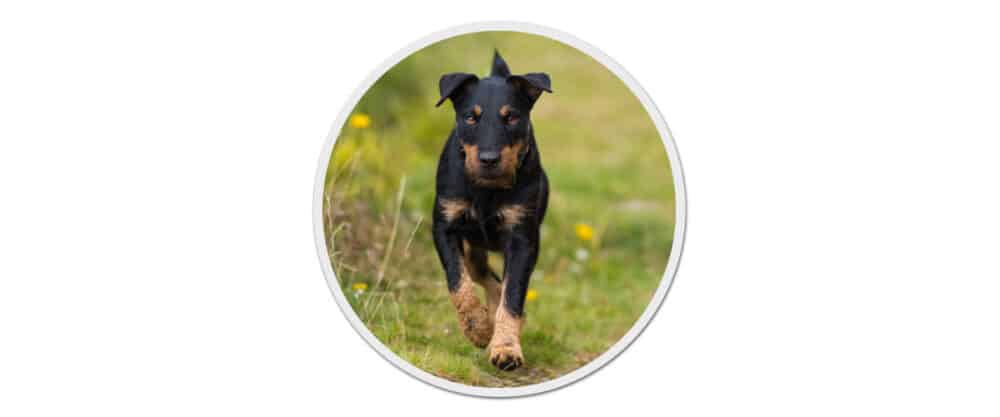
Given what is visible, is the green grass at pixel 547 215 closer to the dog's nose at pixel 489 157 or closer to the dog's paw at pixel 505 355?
the dog's paw at pixel 505 355

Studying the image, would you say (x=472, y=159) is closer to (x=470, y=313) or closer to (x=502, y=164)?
(x=502, y=164)

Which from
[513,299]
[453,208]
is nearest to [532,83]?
[453,208]

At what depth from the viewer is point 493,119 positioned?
4.42m

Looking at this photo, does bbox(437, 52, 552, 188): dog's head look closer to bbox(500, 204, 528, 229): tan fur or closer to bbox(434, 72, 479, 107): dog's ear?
bbox(434, 72, 479, 107): dog's ear

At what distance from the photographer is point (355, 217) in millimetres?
5988

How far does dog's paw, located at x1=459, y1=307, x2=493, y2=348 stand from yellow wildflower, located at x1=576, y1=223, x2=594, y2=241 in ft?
7.13

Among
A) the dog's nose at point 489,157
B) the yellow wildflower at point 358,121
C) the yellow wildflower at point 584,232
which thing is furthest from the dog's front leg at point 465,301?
the yellow wildflower at point 584,232

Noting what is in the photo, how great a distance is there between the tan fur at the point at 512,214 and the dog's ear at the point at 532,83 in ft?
1.67

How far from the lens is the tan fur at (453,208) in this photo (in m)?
4.74

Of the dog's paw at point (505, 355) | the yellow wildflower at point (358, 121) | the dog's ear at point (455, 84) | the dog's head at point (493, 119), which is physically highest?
the yellow wildflower at point (358, 121)

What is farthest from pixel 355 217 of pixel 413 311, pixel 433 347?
pixel 433 347

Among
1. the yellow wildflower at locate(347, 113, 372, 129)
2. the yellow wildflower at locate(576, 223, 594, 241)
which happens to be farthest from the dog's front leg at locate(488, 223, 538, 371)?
the yellow wildflower at locate(576, 223, 594, 241)

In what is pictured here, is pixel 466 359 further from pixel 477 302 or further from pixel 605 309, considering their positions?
pixel 605 309

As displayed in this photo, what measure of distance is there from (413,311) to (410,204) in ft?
5.89
